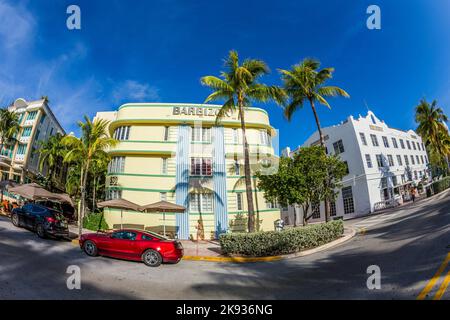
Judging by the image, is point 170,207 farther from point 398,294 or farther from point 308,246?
point 398,294

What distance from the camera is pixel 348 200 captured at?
33.1 meters

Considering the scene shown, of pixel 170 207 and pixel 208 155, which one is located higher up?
pixel 208 155

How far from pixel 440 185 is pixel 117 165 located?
41657mm

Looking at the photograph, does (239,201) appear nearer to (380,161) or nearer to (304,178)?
(304,178)

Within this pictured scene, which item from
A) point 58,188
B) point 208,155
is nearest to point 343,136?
point 208,155

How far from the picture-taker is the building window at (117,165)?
70.7ft

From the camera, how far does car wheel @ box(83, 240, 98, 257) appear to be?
429 inches

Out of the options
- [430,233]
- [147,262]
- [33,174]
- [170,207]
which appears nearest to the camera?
[147,262]

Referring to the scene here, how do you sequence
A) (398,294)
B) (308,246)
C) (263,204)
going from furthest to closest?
(263,204), (308,246), (398,294)

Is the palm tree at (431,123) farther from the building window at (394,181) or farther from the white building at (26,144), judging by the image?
the white building at (26,144)

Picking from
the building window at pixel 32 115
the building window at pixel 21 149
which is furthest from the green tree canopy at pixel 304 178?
the building window at pixel 32 115

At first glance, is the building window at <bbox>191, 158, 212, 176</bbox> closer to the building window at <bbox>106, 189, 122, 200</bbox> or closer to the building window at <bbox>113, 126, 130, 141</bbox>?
the building window at <bbox>106, 189, 122, 200</bbox>

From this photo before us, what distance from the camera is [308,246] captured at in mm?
13445
